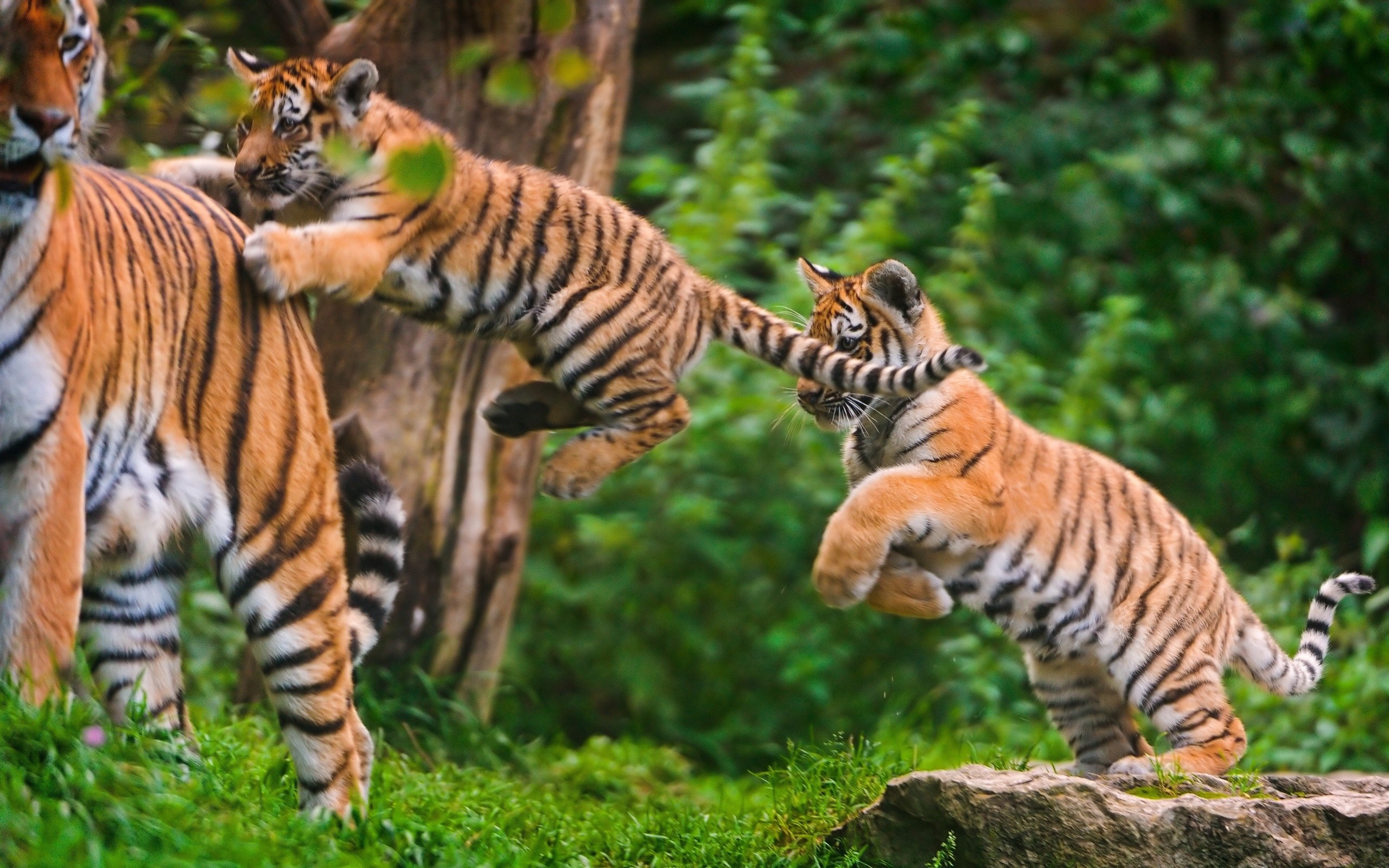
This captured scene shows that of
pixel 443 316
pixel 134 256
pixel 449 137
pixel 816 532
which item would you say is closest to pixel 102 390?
pixel 134 256

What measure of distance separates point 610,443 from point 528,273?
584 millimetres

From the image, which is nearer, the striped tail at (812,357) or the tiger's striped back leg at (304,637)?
the tiger's striped back leg at (304,637)

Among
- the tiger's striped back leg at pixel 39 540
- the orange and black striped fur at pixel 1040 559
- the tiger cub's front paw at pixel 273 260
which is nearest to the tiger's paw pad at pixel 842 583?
the orange and black striped fur at pixel 1040 559

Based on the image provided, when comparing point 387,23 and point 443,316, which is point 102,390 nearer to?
point 443,316

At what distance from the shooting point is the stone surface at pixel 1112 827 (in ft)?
11.9

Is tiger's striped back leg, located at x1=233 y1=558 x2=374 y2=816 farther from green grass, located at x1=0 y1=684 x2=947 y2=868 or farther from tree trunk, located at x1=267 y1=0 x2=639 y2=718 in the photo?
tree trunk, located at x1=267 y1=0 x2=639 y2=718

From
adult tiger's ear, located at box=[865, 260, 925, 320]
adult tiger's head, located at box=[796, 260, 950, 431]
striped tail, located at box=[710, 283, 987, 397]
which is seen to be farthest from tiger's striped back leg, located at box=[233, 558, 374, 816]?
adult tiger's ear, located at box=[865, 260, 925, 320]

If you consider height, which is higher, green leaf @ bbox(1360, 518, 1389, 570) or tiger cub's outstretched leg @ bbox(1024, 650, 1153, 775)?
green leaf @ bbox(1360, 518, 1389, 570)

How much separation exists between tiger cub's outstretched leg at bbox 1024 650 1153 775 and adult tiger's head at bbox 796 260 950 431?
3.57ft

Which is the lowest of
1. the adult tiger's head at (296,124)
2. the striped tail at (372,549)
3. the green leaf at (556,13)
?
the striped tail at (372,549)

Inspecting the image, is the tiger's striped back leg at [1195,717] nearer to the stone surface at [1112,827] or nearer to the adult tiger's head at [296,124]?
Answer: the stone surface at [1112,827]

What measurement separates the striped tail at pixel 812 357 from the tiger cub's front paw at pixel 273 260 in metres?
1.49

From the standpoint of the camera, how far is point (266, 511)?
3498mm

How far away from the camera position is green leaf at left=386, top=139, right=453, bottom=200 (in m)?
1.79
